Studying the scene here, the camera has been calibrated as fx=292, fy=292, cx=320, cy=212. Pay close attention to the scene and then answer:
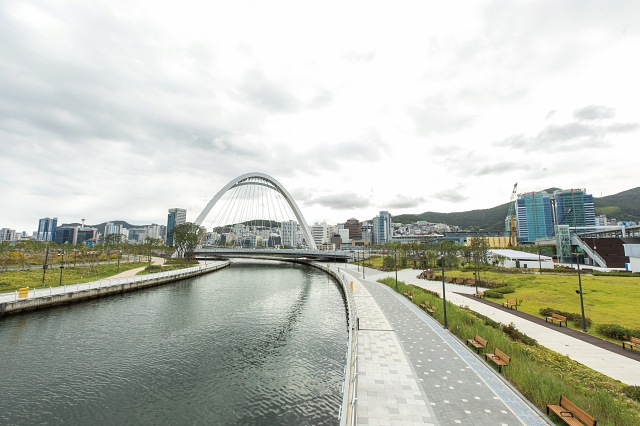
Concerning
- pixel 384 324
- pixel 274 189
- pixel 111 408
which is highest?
pixel 274 189

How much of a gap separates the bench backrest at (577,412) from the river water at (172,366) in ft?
21.2

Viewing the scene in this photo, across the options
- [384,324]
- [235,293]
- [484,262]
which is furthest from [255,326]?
[484,262]

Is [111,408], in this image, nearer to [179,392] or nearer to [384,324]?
[179,392]

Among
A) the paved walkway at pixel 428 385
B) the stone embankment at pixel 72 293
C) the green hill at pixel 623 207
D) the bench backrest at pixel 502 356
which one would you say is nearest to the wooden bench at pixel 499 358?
the bench backrest at pixel 502 356

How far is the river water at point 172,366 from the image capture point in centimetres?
990

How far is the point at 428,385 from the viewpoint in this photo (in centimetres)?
934

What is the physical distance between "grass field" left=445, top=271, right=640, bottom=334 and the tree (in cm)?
5826

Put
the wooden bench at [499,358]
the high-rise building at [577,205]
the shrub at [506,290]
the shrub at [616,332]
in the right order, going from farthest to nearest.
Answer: the high-rise building at [577,205]
the shrub at [506,290]
the shrub at [616,332]
the wooden bench at [499,358]

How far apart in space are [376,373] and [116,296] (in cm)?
3156

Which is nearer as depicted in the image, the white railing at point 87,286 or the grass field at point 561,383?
the grass field at point 561,383

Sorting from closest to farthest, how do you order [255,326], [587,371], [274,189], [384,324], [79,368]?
1. [587,371]
2. [79,368]
3. [384,324]
4. [255,326]
5. [274,189]

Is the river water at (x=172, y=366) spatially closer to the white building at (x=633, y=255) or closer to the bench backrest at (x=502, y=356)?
the bench backrest at (x=502, y=356)

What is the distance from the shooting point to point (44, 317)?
21734 millimetres

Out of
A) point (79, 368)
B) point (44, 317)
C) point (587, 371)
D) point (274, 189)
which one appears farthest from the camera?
point (274, 189)
